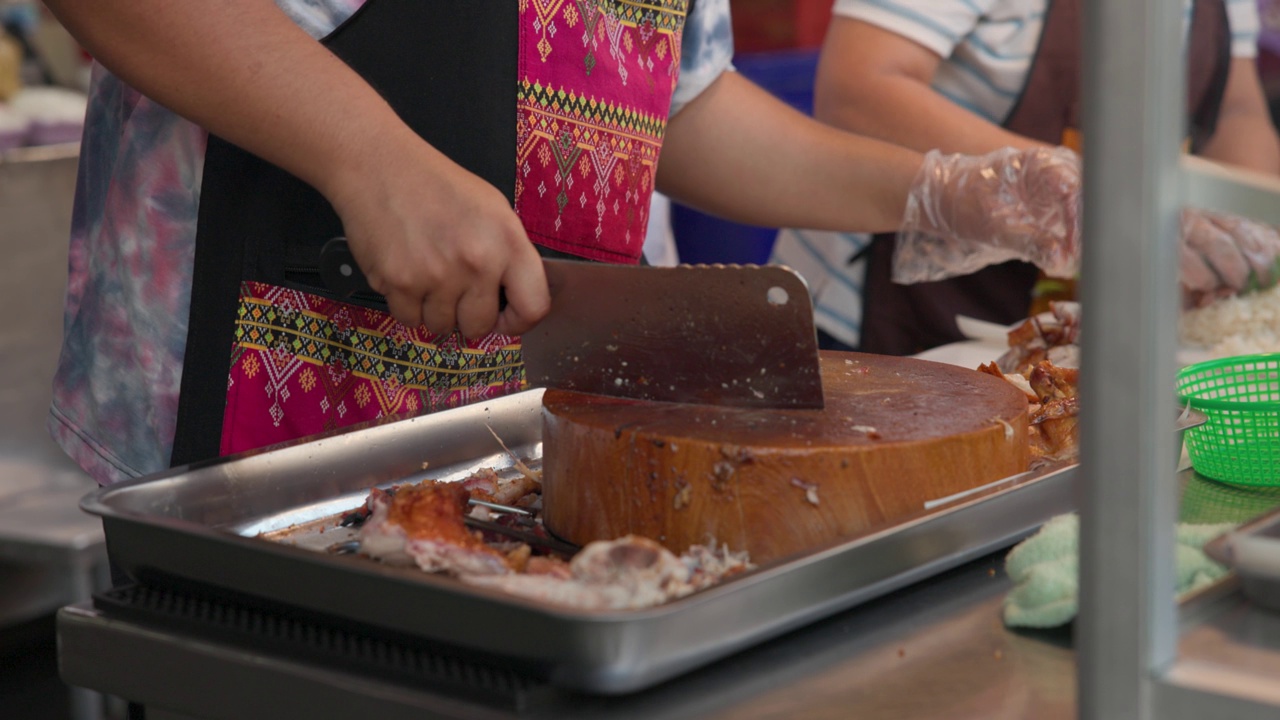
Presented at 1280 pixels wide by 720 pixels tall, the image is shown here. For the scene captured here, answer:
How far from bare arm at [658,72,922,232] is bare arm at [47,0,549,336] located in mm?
806

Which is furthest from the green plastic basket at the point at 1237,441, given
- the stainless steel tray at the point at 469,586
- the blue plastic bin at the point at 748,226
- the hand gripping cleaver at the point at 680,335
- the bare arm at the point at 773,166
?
the blue plastic bin at the point at 748,226

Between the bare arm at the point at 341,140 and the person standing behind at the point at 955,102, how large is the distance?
1355 millimetres

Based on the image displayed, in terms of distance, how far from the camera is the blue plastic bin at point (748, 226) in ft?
10.7

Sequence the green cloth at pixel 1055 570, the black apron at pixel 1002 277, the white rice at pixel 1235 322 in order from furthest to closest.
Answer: the black apron at pixel 1002 277 < the white rice at pixel 1235 322 < the green cloth at pixel 1055 570

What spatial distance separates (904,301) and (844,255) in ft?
0.50

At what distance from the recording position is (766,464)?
3.12 feet

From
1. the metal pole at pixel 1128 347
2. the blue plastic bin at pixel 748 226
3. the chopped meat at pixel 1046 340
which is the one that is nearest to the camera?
the metal pole at pixel 1128 347

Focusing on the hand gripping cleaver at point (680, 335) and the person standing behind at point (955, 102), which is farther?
the person standing behind at point (955, 102)

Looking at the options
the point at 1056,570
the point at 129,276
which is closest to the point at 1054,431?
the point at 1056,570

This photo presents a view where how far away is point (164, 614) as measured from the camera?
94 cm

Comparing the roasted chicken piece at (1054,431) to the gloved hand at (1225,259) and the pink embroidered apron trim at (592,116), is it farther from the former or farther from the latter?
the gloved hand at (1225,259)

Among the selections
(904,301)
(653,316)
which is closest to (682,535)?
(653,316)

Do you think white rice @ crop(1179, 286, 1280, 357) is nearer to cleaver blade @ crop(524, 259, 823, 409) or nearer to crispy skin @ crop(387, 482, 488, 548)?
cleaver blade @ crop(524, 259, 823, 409)

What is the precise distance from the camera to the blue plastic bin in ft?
10.7
